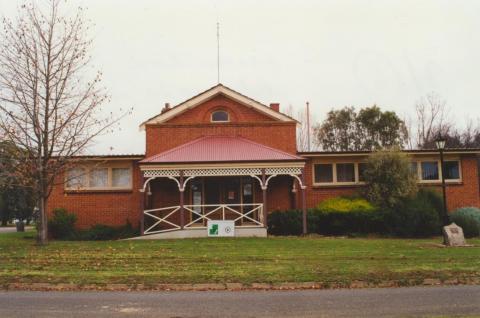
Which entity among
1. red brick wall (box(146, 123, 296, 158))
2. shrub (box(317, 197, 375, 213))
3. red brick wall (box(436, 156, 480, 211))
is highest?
red brick wall (box(146, 123, 296, 158))

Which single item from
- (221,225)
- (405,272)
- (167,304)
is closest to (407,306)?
(405,272)

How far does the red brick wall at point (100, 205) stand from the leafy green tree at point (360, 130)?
110 feet

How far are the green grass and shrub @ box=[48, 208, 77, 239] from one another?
4.78 metres

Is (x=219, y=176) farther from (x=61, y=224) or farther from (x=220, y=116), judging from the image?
(x=61, y=224)

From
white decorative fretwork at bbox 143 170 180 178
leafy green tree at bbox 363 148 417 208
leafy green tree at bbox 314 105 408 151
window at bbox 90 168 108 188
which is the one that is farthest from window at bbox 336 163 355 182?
leafy green tree at bbox 314 105 408 151

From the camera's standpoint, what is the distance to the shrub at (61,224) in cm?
2395

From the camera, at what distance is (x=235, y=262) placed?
14062mm

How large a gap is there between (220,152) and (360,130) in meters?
36.2

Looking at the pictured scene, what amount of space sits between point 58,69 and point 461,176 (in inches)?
752

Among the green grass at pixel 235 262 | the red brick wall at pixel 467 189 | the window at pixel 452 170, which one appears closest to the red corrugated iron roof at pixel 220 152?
the green grass at pixel 235 262

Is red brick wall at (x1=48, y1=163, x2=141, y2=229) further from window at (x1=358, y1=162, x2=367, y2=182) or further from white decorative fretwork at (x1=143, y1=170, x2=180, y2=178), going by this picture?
window at (x1=358, y1=162, x2=367, y2=182)

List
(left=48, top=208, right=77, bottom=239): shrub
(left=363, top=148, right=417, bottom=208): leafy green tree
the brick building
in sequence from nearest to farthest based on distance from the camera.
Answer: (left=363, top=148, right=417, bottom=208): leafy green tree, (left=48, top=208, right=77, bottom=239): shrub, the brick building

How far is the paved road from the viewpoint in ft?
28.6

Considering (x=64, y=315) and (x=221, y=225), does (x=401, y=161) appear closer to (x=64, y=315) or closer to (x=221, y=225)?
(x=221, y=225)
